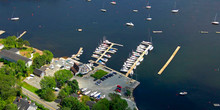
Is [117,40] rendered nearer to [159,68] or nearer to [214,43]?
[159,68]

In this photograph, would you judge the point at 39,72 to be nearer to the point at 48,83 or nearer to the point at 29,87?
the point at 29,87

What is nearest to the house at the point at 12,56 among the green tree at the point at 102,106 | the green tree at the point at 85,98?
the green tree at the point at 85,98

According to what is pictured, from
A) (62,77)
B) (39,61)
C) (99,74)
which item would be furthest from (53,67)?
(99,74)

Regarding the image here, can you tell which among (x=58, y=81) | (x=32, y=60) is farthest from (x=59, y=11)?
(x=58, y=81)

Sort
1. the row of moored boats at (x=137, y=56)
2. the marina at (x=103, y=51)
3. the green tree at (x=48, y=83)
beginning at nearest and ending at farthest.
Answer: the green tree at (x=48, y=83), the row of moored boats at (x=137, y=56), the marina at (x=103, y=51)

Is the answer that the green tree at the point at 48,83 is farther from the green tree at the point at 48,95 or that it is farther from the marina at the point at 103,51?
the marina at the point at 103,51

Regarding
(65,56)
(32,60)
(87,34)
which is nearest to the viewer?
(32,60)
